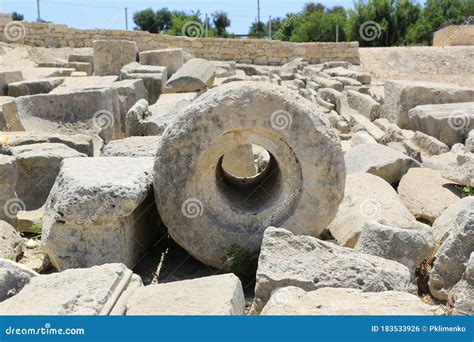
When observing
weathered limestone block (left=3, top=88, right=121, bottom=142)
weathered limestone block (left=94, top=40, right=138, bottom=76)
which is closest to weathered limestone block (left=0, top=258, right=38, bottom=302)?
weathered limestone block (left=3, top=88, right=121, bottom=142)

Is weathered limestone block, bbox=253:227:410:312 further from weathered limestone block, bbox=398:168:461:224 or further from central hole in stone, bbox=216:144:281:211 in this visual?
weathered limestone block, bbox=398:168:461:224

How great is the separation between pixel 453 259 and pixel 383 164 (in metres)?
2.44

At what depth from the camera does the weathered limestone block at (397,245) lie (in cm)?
400

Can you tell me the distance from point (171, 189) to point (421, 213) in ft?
8.45

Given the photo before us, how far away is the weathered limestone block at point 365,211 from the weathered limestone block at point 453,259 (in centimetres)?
56

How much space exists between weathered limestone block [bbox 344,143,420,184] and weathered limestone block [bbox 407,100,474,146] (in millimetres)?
2320

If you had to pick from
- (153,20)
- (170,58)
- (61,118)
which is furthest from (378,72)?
(153,20)

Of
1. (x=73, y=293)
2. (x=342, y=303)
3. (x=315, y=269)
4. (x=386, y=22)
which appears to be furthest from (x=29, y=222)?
(x=386, y=22)

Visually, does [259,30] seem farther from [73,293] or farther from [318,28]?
[73,293]

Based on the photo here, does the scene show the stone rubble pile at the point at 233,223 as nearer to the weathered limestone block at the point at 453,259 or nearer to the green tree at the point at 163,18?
the weathered limestone block at the point at 453,259

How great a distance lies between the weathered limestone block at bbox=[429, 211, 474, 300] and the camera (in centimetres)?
378

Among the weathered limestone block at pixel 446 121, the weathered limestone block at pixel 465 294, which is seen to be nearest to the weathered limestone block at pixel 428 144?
the weathered limestone block at pixel 446 121

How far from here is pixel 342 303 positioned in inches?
115

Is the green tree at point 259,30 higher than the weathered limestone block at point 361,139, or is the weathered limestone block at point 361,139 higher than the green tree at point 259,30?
the green tree at point 259,30
